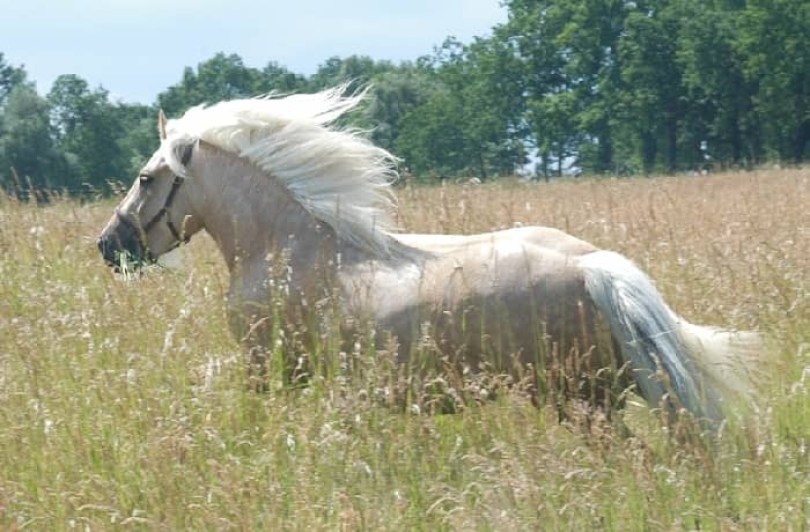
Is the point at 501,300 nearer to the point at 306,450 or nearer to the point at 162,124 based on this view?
the point at 306,450

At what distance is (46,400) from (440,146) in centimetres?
6632

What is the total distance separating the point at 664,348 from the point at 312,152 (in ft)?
6.27

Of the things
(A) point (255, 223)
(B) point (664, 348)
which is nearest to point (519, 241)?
(B) point (664, 348)

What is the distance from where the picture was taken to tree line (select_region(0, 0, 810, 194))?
47688mm

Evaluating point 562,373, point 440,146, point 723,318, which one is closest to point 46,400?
point 562,373

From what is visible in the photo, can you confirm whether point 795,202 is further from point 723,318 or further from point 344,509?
point 344,509

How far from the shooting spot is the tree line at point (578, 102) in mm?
47688

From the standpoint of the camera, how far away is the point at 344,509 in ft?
11.7

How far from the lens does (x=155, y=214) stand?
235 inches

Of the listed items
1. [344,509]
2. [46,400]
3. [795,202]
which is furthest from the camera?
[795,202]

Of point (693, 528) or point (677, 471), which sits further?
point (677, 471)

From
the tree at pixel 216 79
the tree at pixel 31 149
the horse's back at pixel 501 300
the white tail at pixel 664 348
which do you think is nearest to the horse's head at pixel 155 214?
the horse's back at pixel 501 300

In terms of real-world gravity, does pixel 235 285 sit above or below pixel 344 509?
above

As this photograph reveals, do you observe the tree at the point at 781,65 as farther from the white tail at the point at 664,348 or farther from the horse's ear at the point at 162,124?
the white tail at the point at 664,348
